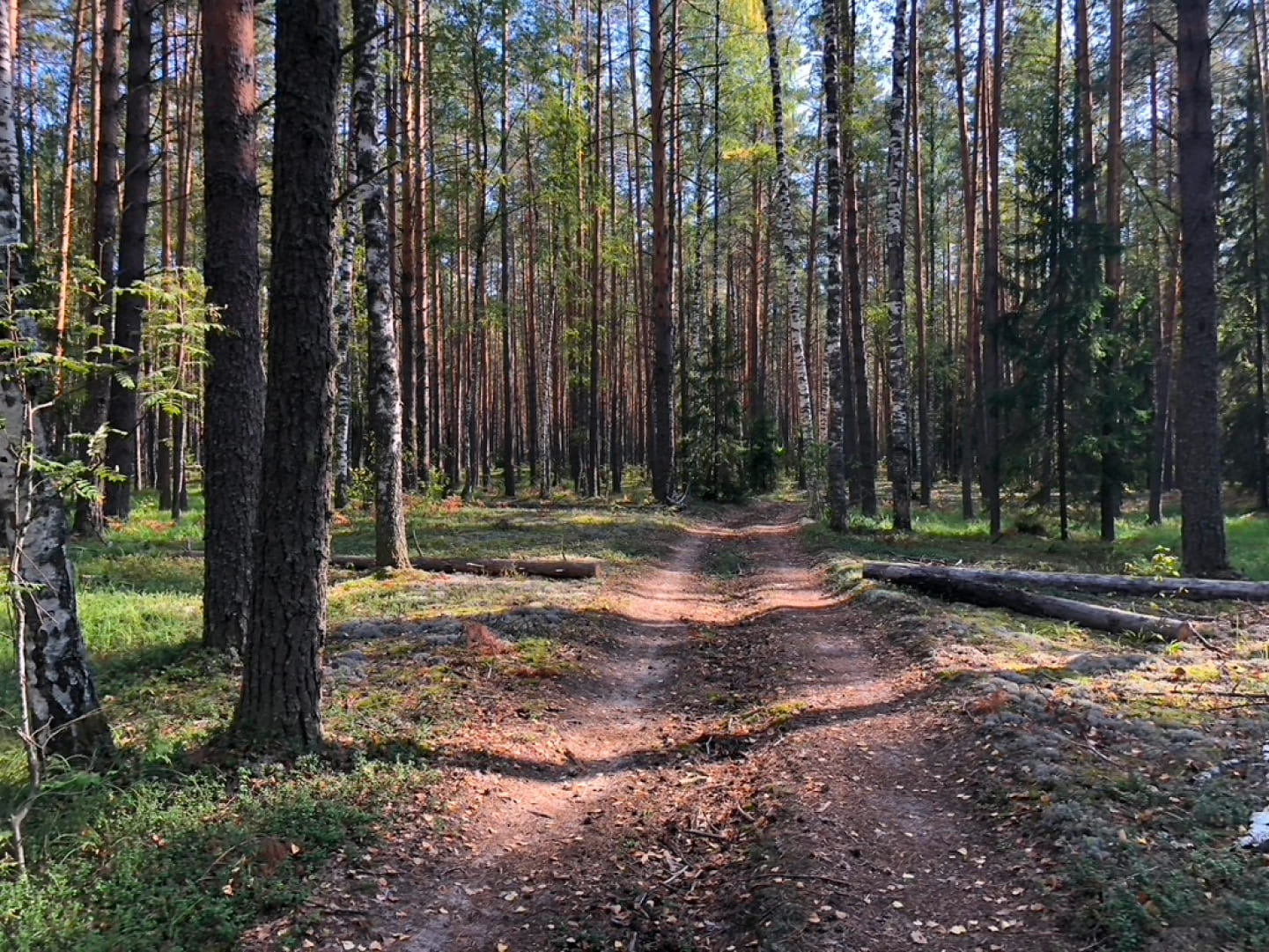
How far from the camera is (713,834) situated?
16.4 feet

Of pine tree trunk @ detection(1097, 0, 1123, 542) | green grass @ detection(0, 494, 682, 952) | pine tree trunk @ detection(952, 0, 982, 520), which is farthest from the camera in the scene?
pine tree trunk @ detection(952, 0, 982, 520)

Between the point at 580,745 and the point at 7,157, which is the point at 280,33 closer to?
the point at 7,157

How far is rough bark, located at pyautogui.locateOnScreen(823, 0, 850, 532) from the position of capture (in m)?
17.5

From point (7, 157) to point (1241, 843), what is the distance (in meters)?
8.01

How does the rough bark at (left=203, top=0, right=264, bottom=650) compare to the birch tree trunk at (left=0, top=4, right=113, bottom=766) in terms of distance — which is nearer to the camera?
the birch tree trunk at (left=0, top=4, right=113, bottom=766)

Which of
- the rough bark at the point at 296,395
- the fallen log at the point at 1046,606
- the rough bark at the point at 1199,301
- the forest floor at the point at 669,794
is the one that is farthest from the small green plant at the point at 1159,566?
the rough bark at the point at 296,395

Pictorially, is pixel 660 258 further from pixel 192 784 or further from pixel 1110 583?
pixel 192 784

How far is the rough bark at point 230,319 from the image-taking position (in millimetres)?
7355

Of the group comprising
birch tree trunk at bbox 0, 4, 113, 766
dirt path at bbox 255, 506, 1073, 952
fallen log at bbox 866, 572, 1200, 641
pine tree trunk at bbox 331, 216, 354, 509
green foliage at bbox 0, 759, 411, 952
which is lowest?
dirt path at bbox 255, 506, 1073, 952

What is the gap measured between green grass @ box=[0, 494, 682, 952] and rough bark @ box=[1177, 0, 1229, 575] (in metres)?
9.24

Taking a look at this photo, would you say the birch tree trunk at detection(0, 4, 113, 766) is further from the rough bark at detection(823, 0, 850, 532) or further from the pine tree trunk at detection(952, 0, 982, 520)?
the pine tree trunk at detection(952, 0, 982, 520)

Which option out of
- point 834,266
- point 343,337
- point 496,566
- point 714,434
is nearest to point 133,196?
point 343,337

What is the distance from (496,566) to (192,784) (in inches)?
331

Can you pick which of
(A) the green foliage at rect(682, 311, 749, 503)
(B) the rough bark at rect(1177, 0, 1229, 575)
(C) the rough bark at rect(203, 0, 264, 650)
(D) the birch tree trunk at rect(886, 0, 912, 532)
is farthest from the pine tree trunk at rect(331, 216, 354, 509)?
(B) the rough bark at rect(1177, 0, 1229, 575)
